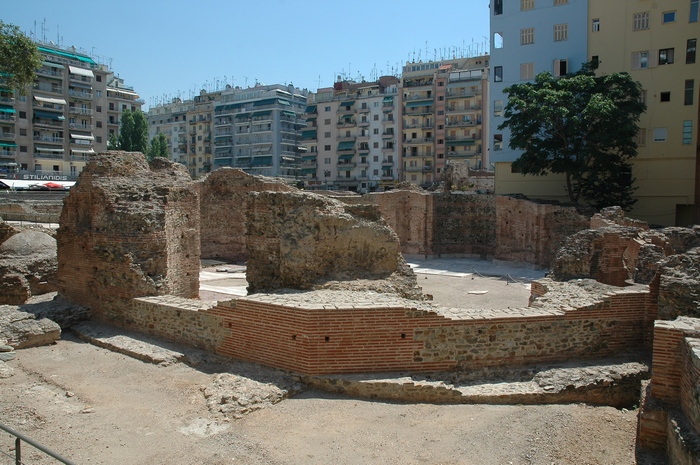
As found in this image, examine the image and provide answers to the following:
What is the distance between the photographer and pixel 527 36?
3069 cm

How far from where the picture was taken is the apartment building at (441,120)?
52.8 meters

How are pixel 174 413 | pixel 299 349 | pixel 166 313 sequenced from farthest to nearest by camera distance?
1. pixel 166 313
2. pixel 299 349
3. pixel 174 413

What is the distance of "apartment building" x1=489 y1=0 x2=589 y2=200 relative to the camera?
95.7ft

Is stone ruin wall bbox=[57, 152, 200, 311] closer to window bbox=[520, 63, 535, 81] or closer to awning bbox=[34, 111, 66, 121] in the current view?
window bbox=[520, 63, 535, 81]

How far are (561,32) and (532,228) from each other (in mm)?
12790

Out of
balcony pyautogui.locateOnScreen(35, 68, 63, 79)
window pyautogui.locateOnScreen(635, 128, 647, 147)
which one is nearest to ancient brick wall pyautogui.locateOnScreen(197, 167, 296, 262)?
window pyautogui.locateOnScreen(635, 128, 647, 147)

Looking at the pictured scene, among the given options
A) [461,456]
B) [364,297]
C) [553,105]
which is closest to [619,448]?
[461,456]

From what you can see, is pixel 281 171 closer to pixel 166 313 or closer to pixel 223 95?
pixel 223 95

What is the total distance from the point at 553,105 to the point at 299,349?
20.4 m

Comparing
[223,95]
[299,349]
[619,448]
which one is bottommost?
[619,448]

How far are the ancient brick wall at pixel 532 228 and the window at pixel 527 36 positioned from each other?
10.7m

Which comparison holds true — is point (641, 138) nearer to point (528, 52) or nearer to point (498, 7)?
point (528, 52)

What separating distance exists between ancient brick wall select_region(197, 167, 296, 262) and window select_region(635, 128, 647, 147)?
17.5m

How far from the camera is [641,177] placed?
89.1 ft
